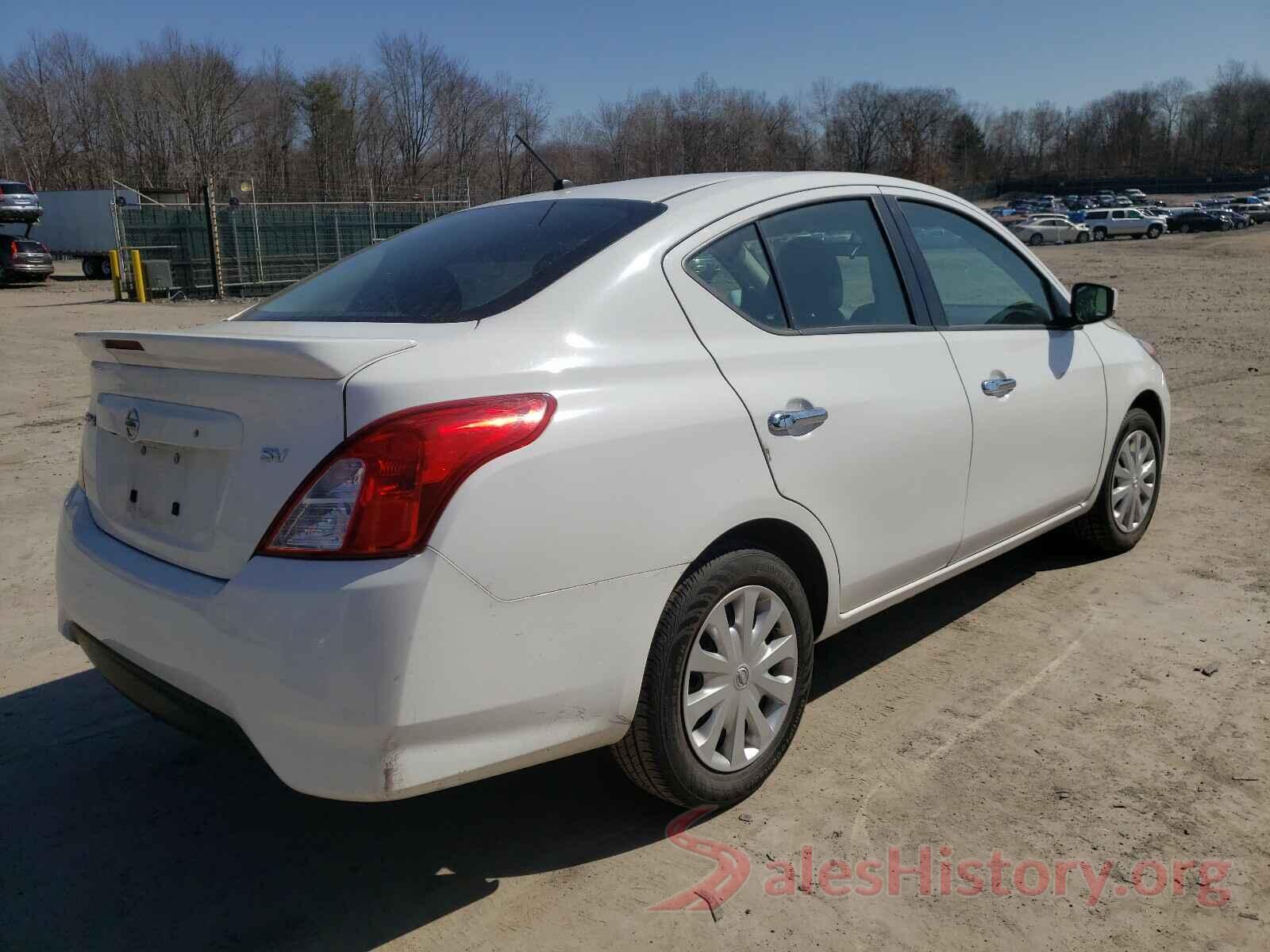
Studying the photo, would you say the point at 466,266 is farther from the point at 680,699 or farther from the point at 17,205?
the point at 17,205

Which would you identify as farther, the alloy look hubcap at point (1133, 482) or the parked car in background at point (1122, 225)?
the parked car in background at point (1122, 225)

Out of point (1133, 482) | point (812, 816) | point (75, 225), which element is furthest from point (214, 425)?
point (75, 225)

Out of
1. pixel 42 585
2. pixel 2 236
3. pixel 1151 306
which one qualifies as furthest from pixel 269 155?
pixel 42 585

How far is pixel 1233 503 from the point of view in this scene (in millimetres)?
5887

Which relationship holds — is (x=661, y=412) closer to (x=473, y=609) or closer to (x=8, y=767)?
(x=473, y=609)

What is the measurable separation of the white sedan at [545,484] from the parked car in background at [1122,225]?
54723 millimetres

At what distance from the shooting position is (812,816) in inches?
115

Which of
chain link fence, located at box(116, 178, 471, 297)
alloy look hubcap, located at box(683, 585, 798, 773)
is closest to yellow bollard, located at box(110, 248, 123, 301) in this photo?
chain link fence, located at box(116, 178, 471, 297)

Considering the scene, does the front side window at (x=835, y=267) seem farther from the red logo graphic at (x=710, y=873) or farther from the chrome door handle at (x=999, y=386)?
the red logo graphic at (x=710, y=873)

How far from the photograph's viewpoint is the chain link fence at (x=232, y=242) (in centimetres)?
2695

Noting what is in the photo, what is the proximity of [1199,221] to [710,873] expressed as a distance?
62.2 m

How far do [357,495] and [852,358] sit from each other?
1.69 meters

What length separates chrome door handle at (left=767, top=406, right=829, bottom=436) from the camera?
288cm

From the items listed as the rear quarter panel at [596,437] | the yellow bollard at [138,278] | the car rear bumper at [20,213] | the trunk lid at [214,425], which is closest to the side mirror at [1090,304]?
the rear quarter panel at [596,437]
